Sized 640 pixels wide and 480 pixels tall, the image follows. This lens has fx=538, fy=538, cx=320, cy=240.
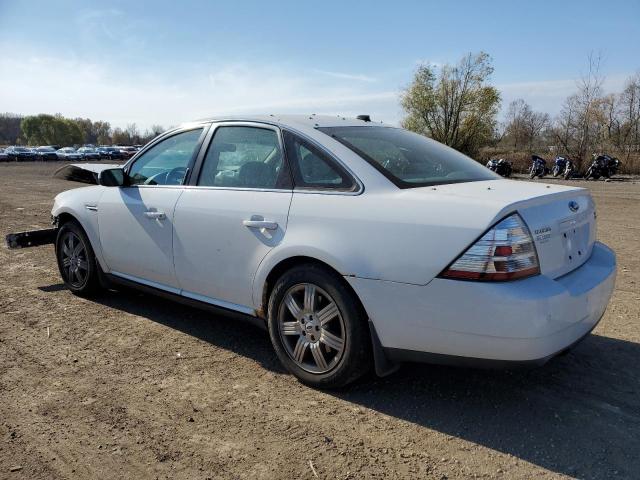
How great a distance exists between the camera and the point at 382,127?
13.1 ft

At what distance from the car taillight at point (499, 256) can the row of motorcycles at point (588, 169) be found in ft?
87.2

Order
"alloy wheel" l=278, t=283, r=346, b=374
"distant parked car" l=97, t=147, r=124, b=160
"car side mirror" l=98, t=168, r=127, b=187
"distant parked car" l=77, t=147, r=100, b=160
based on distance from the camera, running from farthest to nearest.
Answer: "distant parked car" l=97, t=147, r=124, b=160 → "distant parked car" l=77, t=147, r=100, b=160 → "car side mirror" l=98, t=168, r=127, b=187 → "alloy wheel" l=278, t=283, r=346, b=374

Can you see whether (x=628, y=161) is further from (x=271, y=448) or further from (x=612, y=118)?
(x=271, y=448)

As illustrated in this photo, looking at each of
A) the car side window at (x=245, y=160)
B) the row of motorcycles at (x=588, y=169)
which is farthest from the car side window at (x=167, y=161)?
the row of motorcycles at (x=588, y=169)

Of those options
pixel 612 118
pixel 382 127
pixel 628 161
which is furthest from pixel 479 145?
pixel 382 127

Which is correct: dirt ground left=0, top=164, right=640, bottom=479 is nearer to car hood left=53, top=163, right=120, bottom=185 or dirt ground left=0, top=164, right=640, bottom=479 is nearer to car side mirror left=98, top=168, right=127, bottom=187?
car side mirror left=98, top=168, right=127, bottom=187

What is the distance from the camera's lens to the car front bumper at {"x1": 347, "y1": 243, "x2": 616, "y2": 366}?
2504 mm

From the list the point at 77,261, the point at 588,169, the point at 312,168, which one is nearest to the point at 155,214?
the point at 312,168

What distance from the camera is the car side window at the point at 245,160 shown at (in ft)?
11.4

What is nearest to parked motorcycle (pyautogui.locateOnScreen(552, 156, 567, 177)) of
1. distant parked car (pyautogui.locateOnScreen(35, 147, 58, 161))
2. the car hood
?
the car hood

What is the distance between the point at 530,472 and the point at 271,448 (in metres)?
1.21

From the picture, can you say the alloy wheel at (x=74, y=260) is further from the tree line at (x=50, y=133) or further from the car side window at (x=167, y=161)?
the tree line at (x=50, y=133)

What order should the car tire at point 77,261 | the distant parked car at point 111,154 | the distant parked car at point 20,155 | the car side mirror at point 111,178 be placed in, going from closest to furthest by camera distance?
the car side mirror at point 111,178, the car tire at point 77,261, the distant parked car at point 20,155, the distant parked car at point 111,154

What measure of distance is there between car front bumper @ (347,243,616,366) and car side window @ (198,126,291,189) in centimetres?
100
